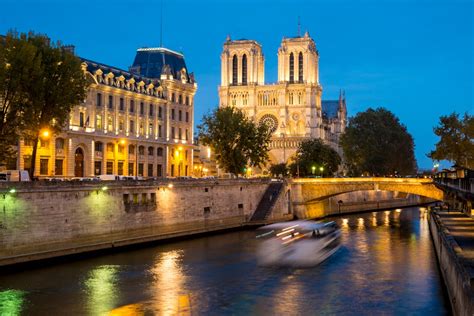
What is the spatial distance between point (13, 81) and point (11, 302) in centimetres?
2084

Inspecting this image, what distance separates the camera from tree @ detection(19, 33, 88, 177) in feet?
170

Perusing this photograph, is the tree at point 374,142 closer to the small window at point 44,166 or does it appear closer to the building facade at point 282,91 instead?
the building facade at point 282,91

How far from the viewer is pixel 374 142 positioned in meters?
123

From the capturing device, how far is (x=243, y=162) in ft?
303

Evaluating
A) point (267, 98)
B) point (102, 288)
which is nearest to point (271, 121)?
point (267, 98)

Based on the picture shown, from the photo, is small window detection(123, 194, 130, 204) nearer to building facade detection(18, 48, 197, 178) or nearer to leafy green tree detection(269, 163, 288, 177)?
building facade detection(18, 48, 197, 178)

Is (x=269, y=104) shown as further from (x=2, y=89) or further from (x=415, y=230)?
(x=2, y=89)

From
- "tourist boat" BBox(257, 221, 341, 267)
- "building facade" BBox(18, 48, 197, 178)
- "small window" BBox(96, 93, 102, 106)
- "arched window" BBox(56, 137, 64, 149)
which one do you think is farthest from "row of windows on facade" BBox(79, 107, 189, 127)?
"tourist boat" BBox(257, 221, 341, 267)

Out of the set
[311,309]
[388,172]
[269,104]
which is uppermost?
[269,104]

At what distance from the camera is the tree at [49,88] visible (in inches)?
2040

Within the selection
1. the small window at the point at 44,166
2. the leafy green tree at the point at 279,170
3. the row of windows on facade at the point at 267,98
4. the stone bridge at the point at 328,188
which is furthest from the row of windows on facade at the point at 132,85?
the row of windows on facade at the point at 267,98

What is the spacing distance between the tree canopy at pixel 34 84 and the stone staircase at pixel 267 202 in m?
32.5

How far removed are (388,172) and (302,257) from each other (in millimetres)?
83733

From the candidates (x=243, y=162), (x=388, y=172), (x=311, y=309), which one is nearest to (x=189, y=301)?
(x=311, y=309)
